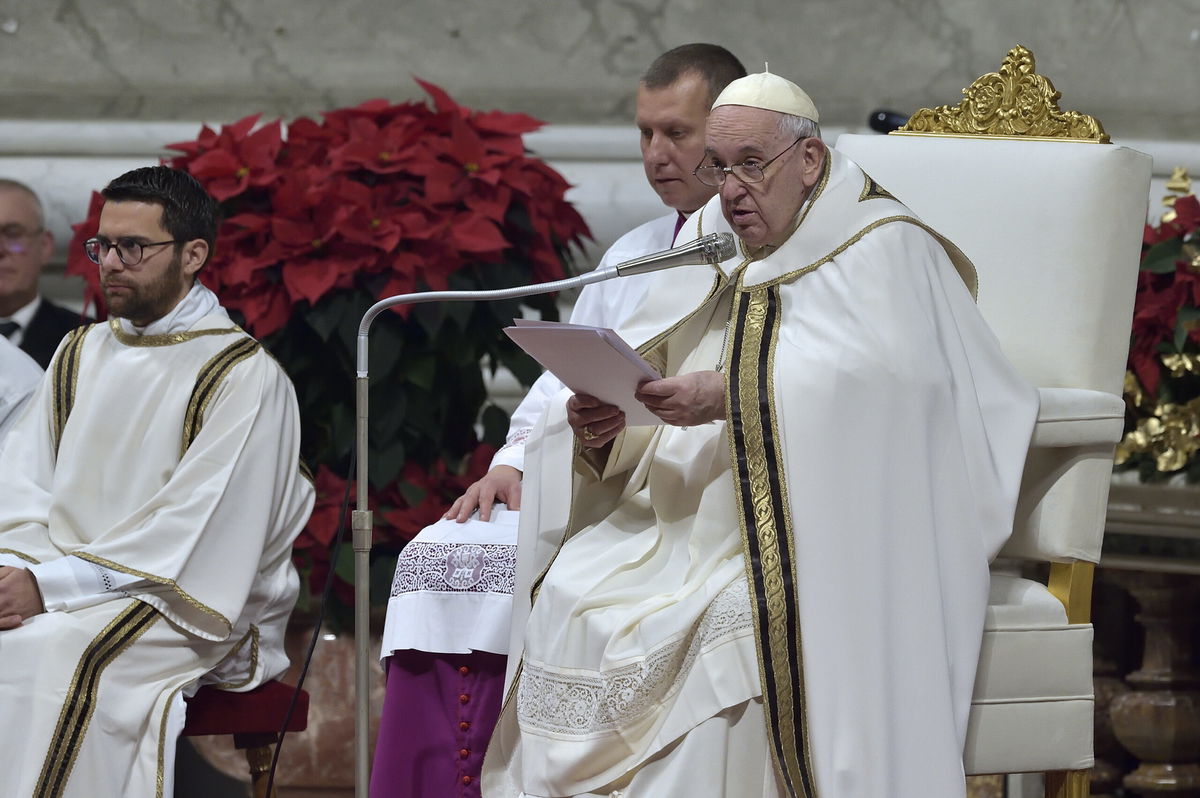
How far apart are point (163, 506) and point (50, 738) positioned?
0.58 metres

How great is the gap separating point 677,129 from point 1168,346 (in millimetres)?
1368

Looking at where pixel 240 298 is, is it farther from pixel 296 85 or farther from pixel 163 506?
pixel 296 85

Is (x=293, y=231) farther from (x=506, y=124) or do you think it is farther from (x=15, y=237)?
(x=15, y=237)

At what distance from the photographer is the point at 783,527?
3088 millimetres

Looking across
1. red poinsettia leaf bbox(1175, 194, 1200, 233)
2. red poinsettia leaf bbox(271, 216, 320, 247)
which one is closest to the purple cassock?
red poinsettia leaf bbox(271, 216, 320, 247)

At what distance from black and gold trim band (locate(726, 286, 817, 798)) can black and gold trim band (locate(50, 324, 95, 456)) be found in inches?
68.1

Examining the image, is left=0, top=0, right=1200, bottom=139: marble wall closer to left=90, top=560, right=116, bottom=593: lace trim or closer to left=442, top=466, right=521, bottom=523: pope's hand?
left=442, top=466, right=521, bottom=523: pope's hand

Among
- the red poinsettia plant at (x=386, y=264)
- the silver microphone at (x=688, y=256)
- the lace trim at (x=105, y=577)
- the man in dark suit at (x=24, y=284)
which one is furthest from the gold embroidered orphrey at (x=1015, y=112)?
the man in dark suit at (x=24, y=284)

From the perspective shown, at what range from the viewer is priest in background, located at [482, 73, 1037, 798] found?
3.02 meters

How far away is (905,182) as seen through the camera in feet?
13.0

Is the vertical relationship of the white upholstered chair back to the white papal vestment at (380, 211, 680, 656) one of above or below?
above

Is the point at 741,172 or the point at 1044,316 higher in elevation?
the point at 741,172

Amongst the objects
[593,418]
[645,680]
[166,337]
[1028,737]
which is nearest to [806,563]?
[645,680]

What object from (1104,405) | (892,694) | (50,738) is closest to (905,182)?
(1104,405)
